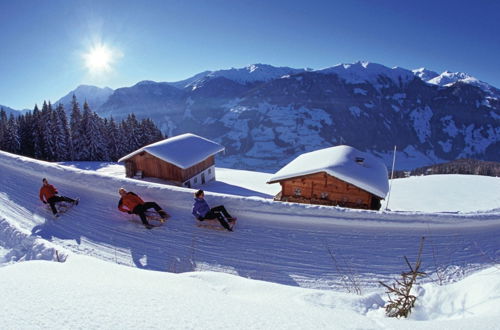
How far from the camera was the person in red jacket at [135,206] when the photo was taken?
26.1ft

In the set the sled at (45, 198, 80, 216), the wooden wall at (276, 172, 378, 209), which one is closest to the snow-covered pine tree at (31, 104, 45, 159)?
the sled at (45, 198, 80, 216)

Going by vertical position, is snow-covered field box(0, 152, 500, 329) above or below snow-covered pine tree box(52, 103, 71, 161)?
below

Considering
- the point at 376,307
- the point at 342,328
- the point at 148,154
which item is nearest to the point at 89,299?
the point at 342,328

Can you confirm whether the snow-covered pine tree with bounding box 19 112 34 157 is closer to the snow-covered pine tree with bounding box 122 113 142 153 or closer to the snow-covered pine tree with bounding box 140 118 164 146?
the snow-covered pine tree with bounding box 122 113 142 153

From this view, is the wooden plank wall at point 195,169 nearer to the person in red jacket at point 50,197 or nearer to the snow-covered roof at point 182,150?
the snow-covered roof at point 182,150

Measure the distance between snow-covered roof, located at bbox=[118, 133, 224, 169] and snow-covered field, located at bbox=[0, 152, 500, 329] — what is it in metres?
12.3

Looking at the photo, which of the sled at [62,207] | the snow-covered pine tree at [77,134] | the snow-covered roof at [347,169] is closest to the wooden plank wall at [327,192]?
the snow-covered roof at [347,169]

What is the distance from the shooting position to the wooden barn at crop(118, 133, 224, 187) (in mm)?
23953

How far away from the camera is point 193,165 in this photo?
24.9 metres

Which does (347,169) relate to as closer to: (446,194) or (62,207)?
(62,207)

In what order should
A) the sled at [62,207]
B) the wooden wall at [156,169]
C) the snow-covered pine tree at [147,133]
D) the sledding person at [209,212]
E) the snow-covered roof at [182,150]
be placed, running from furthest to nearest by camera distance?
the snow-covered pine tree at [147,133] → the wooden wall at [156,169] → the snow-covered roof at [182,150] → the sled at [62,207] → the sledding person at [209,212]

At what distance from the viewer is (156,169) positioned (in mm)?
A: 25125

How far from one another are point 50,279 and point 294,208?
613 centimetres

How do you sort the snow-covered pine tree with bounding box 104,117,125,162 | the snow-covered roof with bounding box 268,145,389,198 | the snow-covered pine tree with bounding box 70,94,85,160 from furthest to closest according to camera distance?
the snow-covered pine tree with bounding box 104,117,125,162 → the snow-covered pine tree with bounding box 70,94,85,160 → the snow-covered roof with bounding box 268,145,389,198
